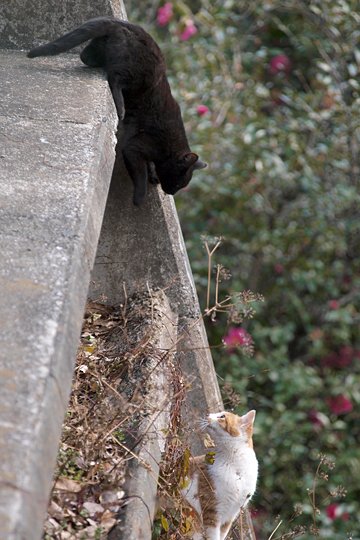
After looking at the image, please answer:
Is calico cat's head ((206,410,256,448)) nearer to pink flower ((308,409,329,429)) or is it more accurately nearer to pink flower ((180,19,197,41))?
pink flower ((308,409,329,429))

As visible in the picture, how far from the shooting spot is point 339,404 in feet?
17.7

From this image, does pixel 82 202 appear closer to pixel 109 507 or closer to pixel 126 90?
pixel 109 507

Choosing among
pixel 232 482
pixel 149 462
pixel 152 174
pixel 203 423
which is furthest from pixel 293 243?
pixel 149 462

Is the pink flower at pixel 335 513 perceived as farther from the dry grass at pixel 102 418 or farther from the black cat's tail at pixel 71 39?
the black cat's tail at pixel 71 39

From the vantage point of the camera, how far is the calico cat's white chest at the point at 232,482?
2668mm

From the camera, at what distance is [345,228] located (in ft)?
18.4

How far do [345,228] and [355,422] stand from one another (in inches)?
47.5

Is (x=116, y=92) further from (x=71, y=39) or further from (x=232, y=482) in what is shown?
(x=232, y=482)

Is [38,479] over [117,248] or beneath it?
over

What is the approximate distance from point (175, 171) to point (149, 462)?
5.55 ft

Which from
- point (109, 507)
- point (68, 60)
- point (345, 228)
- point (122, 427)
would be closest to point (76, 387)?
point (122, 427)

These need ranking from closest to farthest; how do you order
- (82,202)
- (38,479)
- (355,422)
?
(38,479), (82,202), (355,422)

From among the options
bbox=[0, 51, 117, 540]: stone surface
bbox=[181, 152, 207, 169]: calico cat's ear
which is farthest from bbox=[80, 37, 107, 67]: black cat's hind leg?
bbox=[181, 152, 207, 169]: calico cat's ear

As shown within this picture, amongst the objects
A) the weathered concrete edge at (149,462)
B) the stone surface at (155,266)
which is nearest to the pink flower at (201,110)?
the stone surface at (155,266)
